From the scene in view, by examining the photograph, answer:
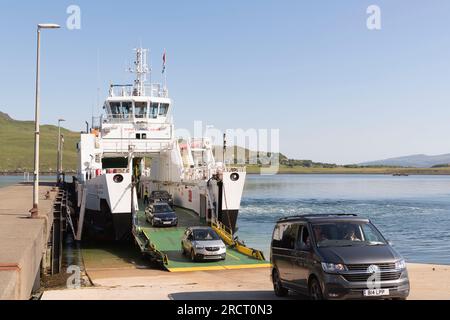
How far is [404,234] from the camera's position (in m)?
43.1

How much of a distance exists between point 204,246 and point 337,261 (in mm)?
12705

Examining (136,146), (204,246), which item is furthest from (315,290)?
(136,146)

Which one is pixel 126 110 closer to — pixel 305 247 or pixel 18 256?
pixel 305 247

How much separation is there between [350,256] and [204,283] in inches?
325

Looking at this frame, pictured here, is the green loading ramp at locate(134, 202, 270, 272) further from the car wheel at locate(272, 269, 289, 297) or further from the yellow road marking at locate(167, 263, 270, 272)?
the car wheel at locate(272, 269, 289, 297)

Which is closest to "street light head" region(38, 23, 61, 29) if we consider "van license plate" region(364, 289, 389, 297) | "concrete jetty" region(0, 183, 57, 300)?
"concrete jetty" region(0, 183, 57, 300)

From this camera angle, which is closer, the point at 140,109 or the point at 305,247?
the point at 305,247

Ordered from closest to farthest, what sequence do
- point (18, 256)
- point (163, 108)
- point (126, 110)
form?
point (18, 256) → point (126, 110) → point (163, 108)

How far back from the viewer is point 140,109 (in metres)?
41.6

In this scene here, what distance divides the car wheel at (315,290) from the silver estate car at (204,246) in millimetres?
11618

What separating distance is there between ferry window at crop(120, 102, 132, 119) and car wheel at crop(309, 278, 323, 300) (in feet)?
102
